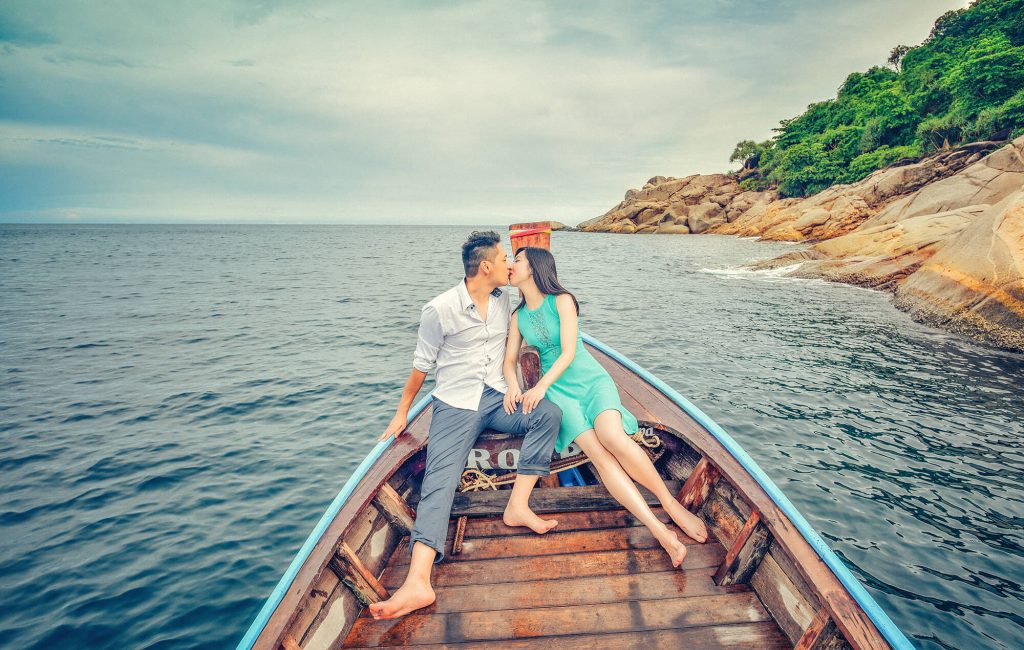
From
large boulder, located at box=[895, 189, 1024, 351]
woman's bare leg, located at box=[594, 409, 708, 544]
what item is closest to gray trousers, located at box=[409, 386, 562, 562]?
woman's bare leg, located at box=[594, 409, 708, 544]

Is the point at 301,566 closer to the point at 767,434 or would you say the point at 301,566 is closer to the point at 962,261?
the point at 767,434

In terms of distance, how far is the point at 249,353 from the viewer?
11430 mm

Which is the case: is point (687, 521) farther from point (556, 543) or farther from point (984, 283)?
point (984, 283)

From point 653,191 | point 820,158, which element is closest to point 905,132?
point 820,158

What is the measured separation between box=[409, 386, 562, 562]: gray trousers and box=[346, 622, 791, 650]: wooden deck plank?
0.63 metres

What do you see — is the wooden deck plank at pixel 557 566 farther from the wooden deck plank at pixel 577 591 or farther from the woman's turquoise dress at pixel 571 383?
the woman's turquoise dress at pixel 571 383

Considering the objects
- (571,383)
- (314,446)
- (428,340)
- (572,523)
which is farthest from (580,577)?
(314,446)

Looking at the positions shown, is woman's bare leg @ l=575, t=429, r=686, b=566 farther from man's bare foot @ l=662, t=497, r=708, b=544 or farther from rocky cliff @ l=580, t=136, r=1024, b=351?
rocky cliff @ l=580, t=136, r=1024, b=351

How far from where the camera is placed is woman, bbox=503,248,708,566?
3086 mm

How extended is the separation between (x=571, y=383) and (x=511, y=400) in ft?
1.59

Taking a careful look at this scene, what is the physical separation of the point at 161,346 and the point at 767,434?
1389cm

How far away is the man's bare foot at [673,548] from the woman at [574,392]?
157 mm

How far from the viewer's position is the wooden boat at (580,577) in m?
2.26

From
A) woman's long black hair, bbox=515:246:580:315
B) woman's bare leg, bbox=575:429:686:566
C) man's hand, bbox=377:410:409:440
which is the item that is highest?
woman's long black hair, bbox=515:246:580:315
